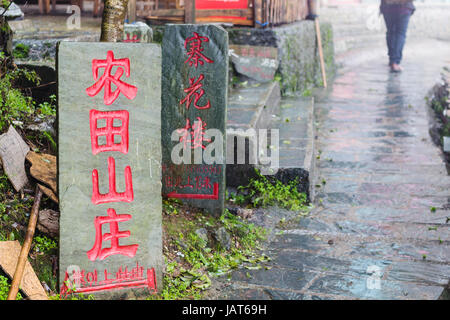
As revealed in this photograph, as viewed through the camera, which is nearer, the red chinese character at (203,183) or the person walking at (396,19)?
the red chinese character at (203,183)

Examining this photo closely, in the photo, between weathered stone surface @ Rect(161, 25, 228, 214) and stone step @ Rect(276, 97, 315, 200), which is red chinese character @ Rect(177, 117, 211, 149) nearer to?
weathered stone surface @ Rect(161, 25, 228, 214)

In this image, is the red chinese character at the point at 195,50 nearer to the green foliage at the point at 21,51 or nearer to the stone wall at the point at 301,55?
the green foliage at the point at 21,51

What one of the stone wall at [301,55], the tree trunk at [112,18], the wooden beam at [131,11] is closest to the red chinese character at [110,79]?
the tree trunk at [112,18]

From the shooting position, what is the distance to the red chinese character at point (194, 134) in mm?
6215

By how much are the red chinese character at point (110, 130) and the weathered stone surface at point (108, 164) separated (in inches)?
0.7

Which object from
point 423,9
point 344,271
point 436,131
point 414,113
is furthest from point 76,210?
point 423,9

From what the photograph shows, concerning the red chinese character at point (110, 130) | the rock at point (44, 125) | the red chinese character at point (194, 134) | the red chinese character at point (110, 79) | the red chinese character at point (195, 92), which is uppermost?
the red chinese character at point (110, 79)

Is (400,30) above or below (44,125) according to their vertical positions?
above

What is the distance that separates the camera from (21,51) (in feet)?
23.7

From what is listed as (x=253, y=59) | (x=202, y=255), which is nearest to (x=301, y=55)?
(x=253, y=59)

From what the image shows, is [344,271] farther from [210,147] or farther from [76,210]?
[76,210]

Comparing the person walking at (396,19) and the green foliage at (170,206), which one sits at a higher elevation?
the person walking at (396,19)

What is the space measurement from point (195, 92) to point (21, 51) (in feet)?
8.32

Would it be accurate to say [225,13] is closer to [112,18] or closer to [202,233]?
[112,18]
